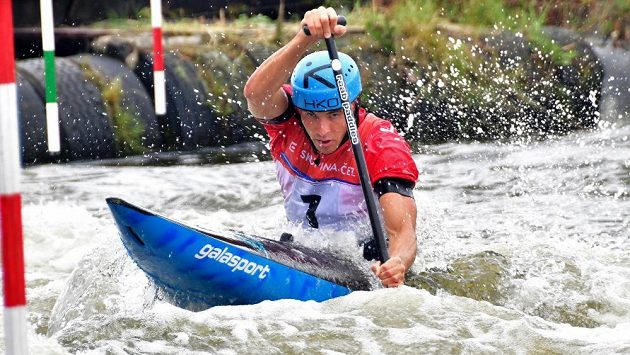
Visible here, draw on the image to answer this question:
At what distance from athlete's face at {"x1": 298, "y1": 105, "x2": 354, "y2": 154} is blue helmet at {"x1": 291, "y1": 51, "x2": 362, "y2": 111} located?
0.05 metres

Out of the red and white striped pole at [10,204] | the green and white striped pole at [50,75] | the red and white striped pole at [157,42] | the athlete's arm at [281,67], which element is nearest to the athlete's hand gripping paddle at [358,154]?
the athlete's arm at [281,67]

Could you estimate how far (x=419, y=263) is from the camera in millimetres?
5656

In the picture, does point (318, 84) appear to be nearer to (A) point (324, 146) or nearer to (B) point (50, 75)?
(A) point (324, 146)

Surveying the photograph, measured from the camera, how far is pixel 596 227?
7.50m

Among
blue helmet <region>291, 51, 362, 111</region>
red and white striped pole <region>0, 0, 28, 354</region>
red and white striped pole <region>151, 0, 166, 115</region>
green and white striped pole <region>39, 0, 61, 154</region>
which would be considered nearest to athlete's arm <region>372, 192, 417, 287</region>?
blue helmet <region>291, 51, 362, 111</region>

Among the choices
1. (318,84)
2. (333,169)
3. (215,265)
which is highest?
(318,84)

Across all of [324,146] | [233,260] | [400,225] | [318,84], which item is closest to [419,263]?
[400,225]

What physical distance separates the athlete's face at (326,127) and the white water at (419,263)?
763 mm

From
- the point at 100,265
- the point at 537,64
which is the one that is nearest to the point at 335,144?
the point at 100,265

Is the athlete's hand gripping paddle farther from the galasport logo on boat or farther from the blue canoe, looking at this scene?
the galasport logo on boat

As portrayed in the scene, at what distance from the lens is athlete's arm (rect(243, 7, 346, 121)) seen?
4715mm

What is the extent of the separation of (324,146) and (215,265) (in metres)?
0.96

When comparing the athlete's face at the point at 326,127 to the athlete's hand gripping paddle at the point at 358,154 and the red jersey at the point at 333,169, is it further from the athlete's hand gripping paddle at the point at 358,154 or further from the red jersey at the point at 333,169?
the athlete's hand gripping paddle at the point at 358,154

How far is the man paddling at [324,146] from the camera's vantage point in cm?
486
